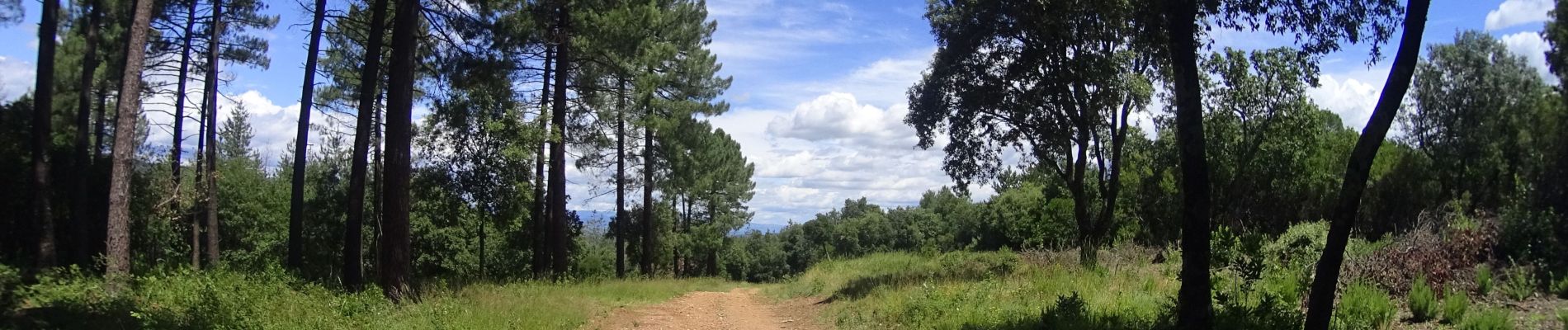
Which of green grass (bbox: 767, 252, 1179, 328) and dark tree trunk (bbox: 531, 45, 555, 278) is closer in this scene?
green grass (bbox: 767, 252, 1179, 328)

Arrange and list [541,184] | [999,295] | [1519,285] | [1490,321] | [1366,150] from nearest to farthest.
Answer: [1366,150], [1490,321], [1519,285], [999,295], [541,184]

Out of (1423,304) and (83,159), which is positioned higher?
(83,159)

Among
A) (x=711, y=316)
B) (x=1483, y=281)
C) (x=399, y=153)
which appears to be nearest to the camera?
(x=1483, y=281)

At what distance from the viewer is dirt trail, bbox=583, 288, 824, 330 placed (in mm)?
12078

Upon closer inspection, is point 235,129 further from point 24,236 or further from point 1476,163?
point 1476,163

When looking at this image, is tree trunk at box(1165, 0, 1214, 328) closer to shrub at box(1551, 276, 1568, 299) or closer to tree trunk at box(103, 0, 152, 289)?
shrub at box(1551, 276, 1568, 299)

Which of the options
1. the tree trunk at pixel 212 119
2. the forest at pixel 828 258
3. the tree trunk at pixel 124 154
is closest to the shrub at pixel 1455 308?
the forest at pixel 828 258

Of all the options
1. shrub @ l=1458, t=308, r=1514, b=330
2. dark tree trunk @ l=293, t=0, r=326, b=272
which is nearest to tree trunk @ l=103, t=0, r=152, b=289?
dark tree trunk @ l=293, t=0, r=326, b=272

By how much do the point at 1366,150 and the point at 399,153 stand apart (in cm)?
1151

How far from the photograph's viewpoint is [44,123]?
1415 cm

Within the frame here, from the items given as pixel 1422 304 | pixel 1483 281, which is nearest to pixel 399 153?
pixel 1422 304

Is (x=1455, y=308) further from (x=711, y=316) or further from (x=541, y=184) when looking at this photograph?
(x=541, y=184)

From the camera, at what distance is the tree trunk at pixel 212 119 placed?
1906cm

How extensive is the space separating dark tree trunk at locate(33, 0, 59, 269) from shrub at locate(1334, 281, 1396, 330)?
723 inches
